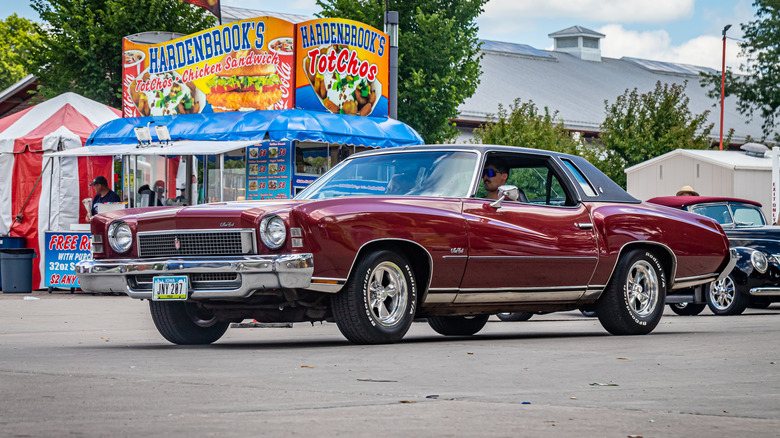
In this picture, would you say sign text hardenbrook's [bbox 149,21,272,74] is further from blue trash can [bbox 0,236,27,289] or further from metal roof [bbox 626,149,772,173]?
metal roof [bbox 626,149,772,173]

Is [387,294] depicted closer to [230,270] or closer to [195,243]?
A: [230,270]

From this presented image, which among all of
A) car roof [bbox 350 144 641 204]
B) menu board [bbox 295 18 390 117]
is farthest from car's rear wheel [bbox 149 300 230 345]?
menu board [bbox 295 18 390 117]

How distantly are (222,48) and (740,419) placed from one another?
16.6 meters

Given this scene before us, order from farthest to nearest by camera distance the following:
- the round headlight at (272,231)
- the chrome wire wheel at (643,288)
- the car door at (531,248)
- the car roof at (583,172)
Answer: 1. the chrome wire wheel at (643,288)
2. the car roof at (583,172)
3. the car door at (531,248)
4. the round headlight at (272,231)

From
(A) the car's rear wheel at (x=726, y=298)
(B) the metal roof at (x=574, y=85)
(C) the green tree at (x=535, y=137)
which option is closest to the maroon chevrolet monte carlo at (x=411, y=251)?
(A) the car's rear wheel at (x=726, y=298)

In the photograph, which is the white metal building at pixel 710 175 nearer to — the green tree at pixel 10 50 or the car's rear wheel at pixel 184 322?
the car's rear wheel at pixel 184 322

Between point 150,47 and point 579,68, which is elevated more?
point 579,68

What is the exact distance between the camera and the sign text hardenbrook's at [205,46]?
67.2 feet

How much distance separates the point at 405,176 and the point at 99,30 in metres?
23.1

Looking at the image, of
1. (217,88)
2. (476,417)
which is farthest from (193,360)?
(217,88)

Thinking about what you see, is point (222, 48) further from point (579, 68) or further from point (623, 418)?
point (579, 68)

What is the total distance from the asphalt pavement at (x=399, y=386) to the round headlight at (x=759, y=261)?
205 inches

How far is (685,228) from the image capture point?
445 inches

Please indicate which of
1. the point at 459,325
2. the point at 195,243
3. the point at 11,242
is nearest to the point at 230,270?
the point at 195,243
